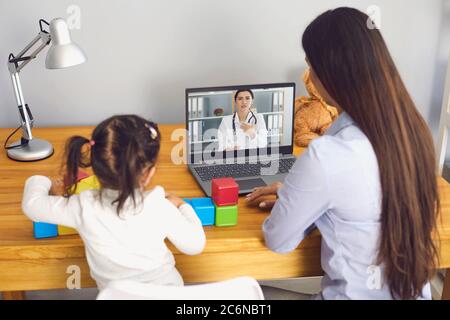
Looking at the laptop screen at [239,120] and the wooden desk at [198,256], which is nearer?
the wooden desk at [198,256]

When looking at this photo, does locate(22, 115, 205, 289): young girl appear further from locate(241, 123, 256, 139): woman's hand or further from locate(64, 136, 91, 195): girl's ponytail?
locate(241, 123, 256, 139): woman's hand

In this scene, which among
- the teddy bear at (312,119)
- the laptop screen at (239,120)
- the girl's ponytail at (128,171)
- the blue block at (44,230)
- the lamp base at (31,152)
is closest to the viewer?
the girl's ponytail at (128,171)

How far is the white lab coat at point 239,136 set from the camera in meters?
1.71

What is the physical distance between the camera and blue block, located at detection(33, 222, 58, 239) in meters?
1.32

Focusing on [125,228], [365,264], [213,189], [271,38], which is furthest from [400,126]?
[271,38]

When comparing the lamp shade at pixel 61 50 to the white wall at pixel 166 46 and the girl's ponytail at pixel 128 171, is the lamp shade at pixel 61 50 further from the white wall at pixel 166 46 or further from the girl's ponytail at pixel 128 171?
the girl's ponytail at pixel 128 171

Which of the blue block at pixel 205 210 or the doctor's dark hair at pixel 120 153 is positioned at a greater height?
the doctor's dark hair at pixel 120 153

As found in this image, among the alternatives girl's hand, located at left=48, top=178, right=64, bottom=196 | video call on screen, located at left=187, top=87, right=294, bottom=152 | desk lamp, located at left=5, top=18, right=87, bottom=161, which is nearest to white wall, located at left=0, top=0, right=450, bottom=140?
desk lamp, located at left=5, top=18, right=87, bottom=161

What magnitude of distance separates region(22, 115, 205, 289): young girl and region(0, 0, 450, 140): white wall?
816mm

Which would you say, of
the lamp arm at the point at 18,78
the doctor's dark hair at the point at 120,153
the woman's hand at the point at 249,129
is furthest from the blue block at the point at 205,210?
the lamp arm at the point at 18,78

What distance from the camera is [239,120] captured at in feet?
5.63

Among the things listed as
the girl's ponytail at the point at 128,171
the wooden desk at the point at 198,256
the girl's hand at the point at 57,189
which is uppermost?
the girl's ponytail at the point at 128,171

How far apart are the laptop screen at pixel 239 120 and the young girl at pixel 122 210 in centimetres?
46
